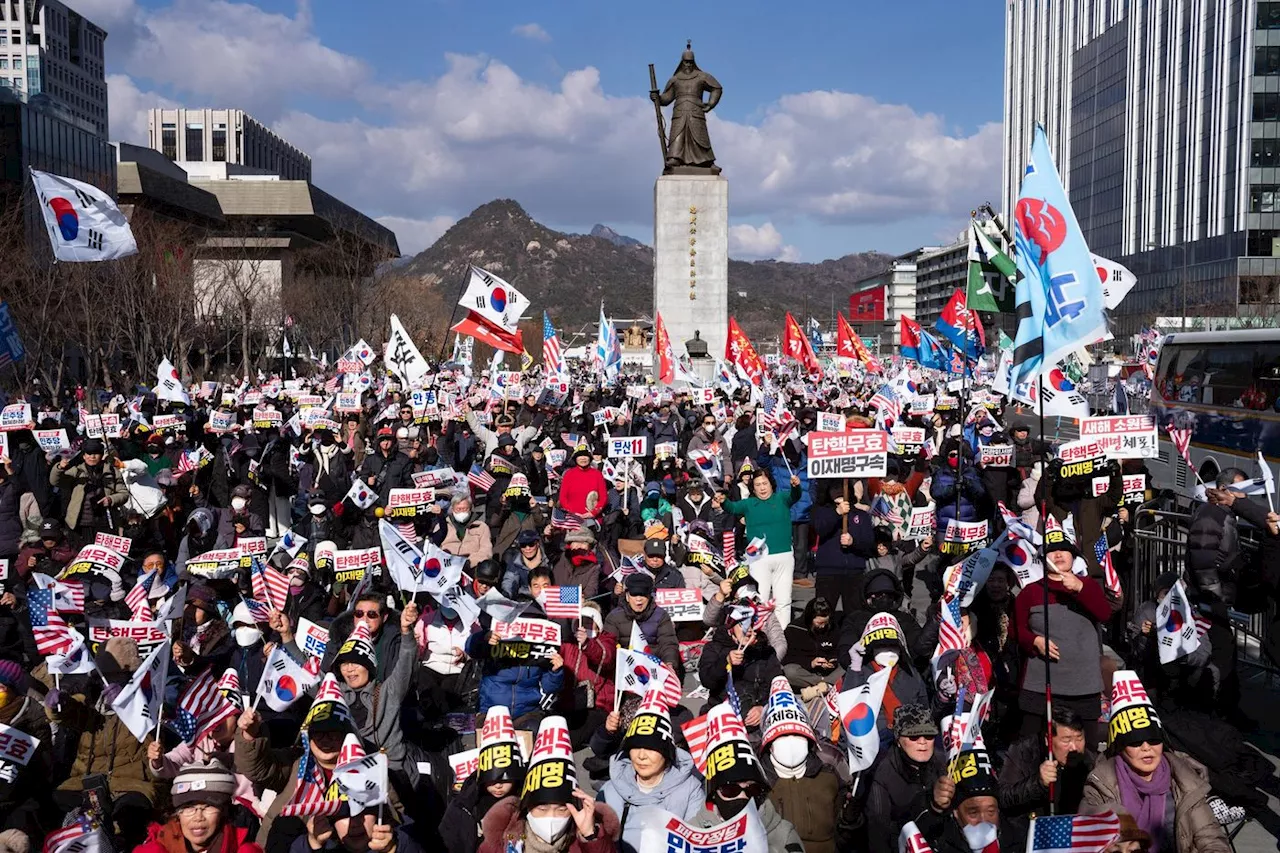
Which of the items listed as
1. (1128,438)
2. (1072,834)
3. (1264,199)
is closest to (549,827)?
(1072,834)

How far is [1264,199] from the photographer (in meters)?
76.7

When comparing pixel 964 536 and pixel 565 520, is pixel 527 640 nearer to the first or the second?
pixel 565 520

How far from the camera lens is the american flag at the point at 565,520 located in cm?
1052

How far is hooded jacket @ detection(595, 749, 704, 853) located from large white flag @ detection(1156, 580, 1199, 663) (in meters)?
3.80

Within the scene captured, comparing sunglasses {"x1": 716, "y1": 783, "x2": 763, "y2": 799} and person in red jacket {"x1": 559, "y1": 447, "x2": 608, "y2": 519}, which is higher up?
person in red jacket {"x1": 559, "y1": 447, "x2": 608, "y2": 519}

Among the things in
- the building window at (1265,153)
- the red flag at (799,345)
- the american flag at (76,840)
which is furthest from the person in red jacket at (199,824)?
the building window at (1265,153)

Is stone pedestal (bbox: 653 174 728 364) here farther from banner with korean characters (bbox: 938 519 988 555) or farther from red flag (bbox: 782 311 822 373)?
banner with korean characters (bbox: 938 519 988 555)

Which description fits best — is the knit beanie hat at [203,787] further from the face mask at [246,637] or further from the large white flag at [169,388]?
the large white flag at [169,388]

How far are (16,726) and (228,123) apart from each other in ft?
630

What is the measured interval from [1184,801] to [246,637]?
17.6ft

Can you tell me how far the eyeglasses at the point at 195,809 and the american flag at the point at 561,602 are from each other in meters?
2.93

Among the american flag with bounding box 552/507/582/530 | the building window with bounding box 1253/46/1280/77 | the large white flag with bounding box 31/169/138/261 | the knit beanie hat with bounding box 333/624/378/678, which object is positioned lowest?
the knit beanie hat with bounding box 333/624/378/678

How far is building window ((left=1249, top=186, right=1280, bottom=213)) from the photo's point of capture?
76188mm

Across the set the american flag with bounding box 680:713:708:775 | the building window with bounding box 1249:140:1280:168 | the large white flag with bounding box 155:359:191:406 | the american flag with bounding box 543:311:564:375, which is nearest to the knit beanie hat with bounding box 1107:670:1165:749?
the american flag with bounding box 680:713:708:775
